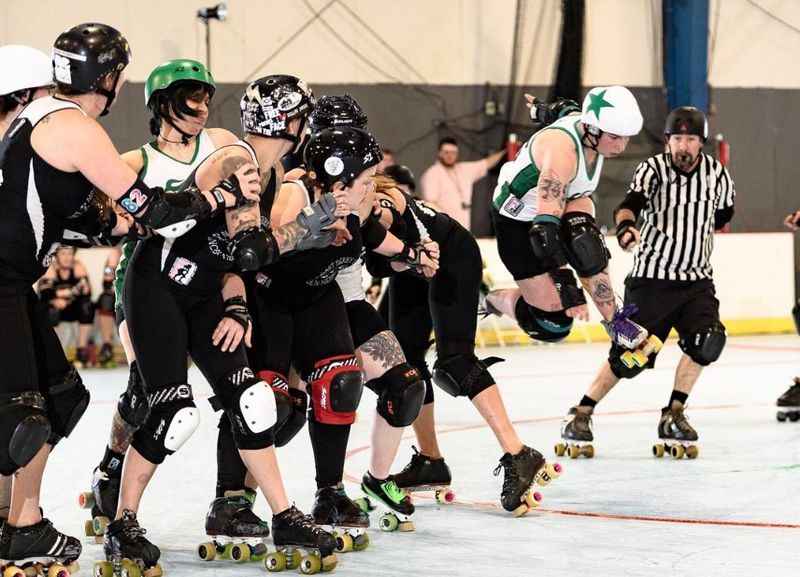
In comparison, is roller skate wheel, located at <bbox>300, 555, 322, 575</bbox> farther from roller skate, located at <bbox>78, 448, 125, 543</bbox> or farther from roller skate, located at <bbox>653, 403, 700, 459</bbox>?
roller skate, located at <bbox>653, 403, 700, 459</bbox>

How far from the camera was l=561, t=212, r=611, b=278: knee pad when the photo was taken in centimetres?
557

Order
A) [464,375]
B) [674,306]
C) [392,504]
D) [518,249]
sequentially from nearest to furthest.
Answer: [392,504]
[464,375]
[518,249]
[674,306]

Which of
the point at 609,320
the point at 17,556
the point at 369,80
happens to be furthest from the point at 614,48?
the point at 17,556

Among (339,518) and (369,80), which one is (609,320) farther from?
(369,80)

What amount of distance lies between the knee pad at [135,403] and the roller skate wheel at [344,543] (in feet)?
2.40

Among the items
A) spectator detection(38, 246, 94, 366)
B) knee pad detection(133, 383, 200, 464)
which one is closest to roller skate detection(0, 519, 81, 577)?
knee pad detection(133, 383, 200, 464)

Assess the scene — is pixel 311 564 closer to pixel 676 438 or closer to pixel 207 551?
pixel 207 551

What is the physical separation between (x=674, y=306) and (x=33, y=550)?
367cm

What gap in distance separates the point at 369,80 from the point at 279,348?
9336 mm

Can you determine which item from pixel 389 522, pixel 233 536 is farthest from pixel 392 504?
pixel 233 536

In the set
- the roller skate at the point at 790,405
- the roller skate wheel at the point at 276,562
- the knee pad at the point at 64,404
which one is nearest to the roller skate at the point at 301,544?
the roller skate wheel at the point at 276,562

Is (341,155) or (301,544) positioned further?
(341,155)

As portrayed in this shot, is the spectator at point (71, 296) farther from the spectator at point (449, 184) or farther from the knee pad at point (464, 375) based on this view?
the knee pad at point (464, 375)

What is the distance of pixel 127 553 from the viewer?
4039mm
